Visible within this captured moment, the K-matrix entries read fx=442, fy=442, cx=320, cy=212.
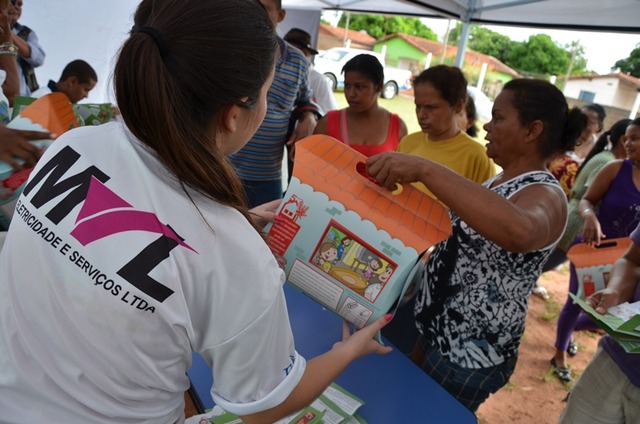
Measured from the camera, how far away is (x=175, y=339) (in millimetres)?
615

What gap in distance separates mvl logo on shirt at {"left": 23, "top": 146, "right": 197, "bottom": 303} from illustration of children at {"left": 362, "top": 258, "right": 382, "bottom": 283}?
0.47 m

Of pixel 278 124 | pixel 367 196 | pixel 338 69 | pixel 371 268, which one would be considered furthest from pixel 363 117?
pixel 338 69

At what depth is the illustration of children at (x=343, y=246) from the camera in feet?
3.12

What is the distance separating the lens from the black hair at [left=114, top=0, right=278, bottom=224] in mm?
573

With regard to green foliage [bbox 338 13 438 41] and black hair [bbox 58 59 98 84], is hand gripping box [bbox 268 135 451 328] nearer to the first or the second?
black hair [bbox 58 59 98 84]

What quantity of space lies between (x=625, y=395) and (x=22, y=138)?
1.87 metres

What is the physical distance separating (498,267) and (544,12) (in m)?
3.75

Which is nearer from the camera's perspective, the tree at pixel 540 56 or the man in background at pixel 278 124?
the man in background at pixel 278 124

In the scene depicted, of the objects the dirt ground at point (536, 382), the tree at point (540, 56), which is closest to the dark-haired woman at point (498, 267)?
the dirt ground at point (536, 382)

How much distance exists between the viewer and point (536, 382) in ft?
9.45

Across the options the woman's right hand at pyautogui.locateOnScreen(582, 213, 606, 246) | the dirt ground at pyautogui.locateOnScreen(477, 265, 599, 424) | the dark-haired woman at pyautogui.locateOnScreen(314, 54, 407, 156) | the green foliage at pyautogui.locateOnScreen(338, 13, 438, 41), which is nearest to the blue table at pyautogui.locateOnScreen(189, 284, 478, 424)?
the dark-haired woman at pyautogui.locateOnScreen(314, 54, 407, 156)

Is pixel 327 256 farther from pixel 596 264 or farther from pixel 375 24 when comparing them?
pixel 375 24

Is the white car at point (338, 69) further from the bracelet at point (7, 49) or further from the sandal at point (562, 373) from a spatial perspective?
the bracelet at point (7, 49)

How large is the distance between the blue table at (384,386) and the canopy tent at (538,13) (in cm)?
347
